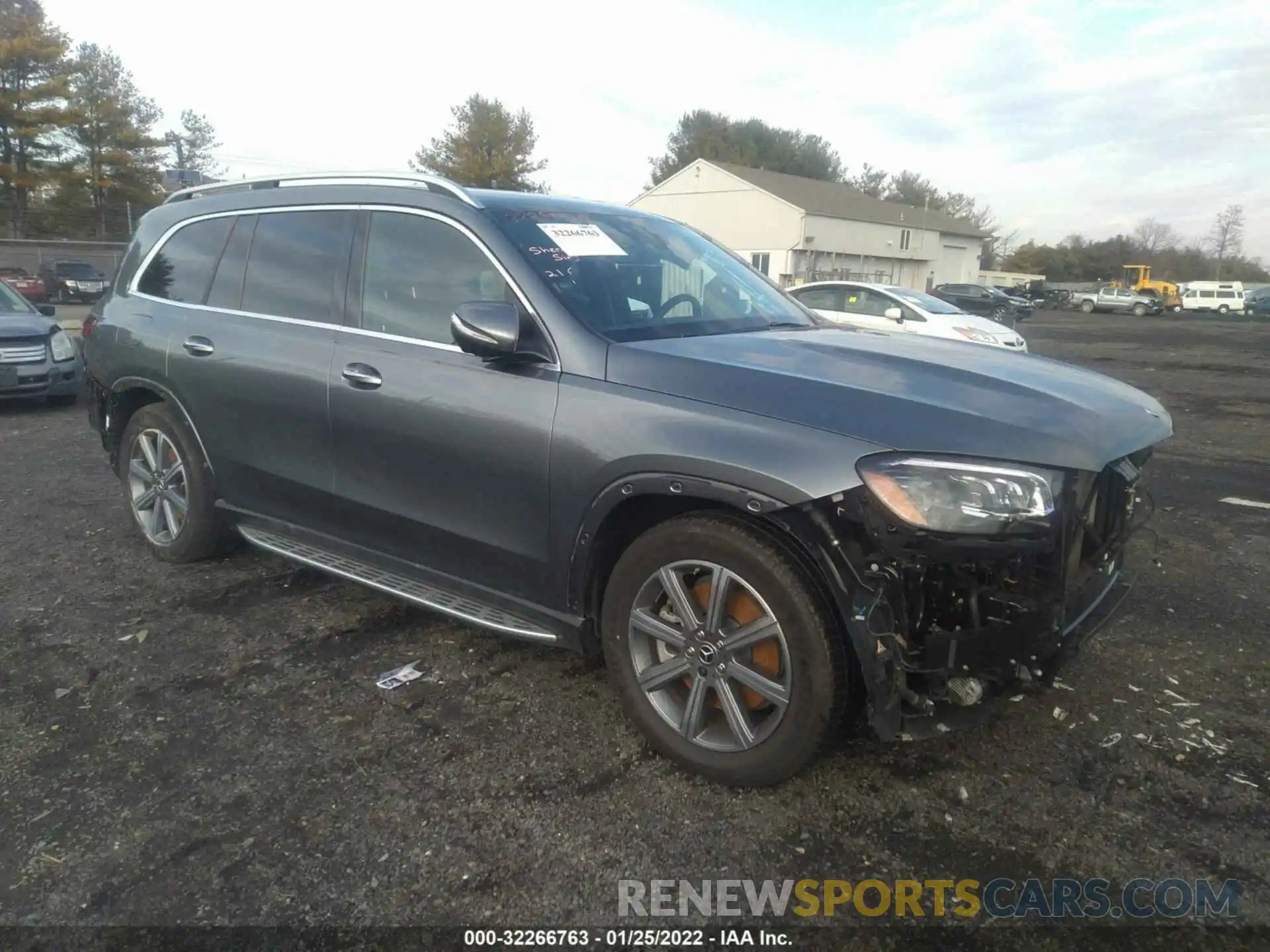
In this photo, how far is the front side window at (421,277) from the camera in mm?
3242

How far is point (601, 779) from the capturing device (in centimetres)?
281

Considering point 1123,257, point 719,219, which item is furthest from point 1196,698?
point 1123,257

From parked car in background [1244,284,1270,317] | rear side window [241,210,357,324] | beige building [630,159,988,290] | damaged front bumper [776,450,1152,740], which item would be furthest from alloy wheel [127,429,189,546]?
parked car in background [1244,284,1270,317]

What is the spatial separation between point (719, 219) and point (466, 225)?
4994 centimetres

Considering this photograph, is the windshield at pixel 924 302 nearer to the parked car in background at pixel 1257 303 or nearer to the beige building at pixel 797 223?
the beige building at pixel 797 223

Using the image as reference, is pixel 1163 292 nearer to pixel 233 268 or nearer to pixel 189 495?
pixel 233 268

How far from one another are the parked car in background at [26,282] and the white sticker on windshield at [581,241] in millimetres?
28168

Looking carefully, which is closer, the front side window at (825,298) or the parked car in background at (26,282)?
the front side window at (825,298)

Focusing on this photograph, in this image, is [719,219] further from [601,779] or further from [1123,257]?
[601,779]

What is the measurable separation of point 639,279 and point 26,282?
96.7ft

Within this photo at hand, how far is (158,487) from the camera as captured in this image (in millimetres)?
4641

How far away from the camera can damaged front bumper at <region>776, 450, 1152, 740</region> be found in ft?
7.58

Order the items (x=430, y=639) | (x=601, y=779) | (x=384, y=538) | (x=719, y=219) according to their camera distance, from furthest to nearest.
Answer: (x=719, y=219)
(x=430, y=639)
(x=384, y=538)
(x=601, y=779)

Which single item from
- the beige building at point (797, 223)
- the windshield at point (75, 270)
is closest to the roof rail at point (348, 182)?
the windshield at point (75, 270)
